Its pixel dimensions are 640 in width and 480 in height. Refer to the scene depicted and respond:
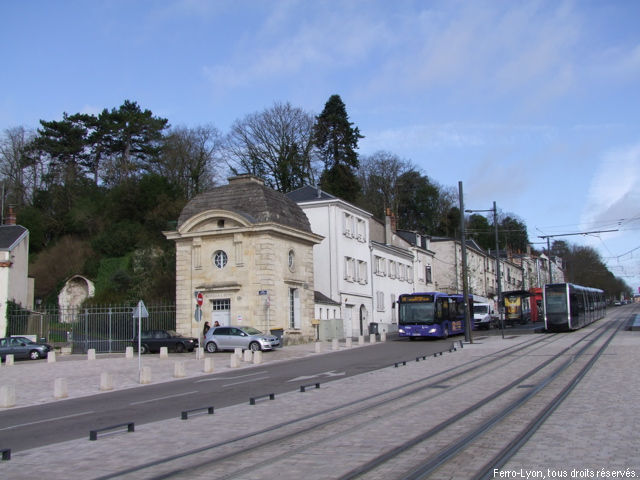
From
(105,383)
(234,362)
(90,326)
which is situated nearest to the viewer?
(105,383)

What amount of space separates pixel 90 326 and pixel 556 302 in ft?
87.4

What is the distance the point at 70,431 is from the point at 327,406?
4.85 m

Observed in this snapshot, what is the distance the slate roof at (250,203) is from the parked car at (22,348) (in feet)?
32.3

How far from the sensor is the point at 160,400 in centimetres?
1647

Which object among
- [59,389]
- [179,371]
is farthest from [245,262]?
[59,389]

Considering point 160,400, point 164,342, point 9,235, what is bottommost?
point 160,400

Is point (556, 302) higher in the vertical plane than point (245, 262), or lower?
lower

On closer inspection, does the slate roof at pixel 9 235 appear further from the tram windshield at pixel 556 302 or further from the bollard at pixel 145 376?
the tram windshield at pixel 556 302

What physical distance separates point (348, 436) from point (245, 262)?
85.8 ft

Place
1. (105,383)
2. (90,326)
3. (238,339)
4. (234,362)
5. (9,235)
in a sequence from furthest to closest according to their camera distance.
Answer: (9,235) → (90,326) → (238,339) → (234,362) → (105,383)

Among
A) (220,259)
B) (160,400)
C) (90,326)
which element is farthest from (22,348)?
(160,400)

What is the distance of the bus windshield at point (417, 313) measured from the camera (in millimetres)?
38219

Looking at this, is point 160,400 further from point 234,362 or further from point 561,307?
point 561,307

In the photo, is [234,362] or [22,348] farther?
[22,348]
